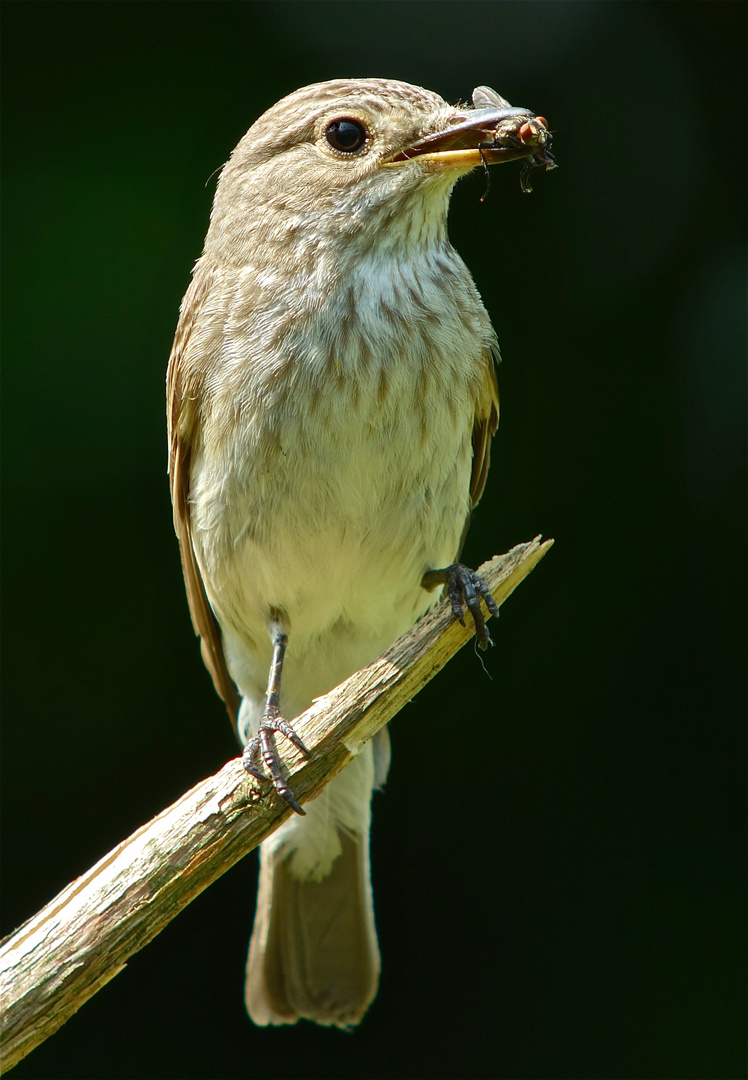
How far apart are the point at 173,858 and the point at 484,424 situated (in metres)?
1.58

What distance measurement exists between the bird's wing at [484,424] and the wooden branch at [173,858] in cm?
63

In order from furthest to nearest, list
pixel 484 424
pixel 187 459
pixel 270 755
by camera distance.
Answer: pixel 484 424
pixel 187 459
pixel 270 755

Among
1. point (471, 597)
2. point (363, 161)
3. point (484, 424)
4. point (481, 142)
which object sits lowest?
point (471, 597)

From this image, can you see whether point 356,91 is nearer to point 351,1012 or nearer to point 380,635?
point 380,635

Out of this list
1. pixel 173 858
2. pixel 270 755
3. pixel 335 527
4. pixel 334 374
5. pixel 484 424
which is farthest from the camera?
pixel 484 424

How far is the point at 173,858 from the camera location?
2152mm

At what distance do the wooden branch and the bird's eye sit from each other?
43.2 inches

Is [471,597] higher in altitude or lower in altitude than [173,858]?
higher

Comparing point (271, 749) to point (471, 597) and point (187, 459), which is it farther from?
point (187, 459)

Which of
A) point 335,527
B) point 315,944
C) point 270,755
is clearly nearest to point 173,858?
point 270,755

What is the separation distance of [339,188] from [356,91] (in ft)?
0.86

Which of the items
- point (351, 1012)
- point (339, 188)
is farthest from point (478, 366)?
point (351, 1012)

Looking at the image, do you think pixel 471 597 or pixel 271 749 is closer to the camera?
pixel 271 749

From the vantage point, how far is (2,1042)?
78.6 inches
